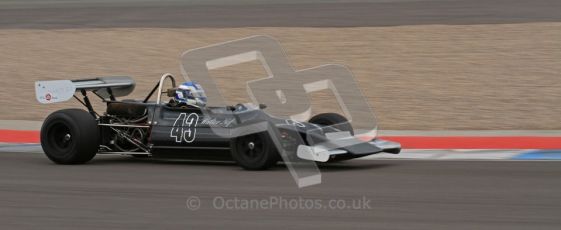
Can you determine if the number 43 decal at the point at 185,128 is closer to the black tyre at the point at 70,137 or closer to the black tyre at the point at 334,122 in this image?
the black tyre at the point at 70,137

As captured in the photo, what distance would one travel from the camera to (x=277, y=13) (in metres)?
27.4

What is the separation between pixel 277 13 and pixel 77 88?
48.1 feet

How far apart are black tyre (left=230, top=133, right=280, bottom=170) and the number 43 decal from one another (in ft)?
2.10

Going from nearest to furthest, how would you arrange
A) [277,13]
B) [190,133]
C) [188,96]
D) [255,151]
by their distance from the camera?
1. [255,151]
2. [190,133]
3. [188,96]
4. [277,13]

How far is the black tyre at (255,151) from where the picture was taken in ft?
37.6

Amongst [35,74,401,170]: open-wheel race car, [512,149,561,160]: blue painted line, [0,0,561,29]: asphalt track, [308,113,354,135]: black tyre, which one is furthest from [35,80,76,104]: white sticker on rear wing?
[0,0,561,29]: asphalt track

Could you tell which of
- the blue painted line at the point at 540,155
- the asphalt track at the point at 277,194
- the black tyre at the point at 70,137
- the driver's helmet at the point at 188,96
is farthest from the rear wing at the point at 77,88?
the blue painted line at the point at 540,155

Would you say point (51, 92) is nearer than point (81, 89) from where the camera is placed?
Yes

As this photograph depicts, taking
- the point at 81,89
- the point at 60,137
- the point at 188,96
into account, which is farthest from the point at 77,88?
the point at 188,96

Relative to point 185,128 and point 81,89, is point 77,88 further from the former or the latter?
point 185,128

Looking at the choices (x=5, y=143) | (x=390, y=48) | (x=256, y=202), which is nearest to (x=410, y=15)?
(x=390, y=48)

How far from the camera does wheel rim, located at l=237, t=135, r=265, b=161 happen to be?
456 inches

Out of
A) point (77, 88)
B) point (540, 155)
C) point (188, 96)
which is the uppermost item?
point (77, 88)

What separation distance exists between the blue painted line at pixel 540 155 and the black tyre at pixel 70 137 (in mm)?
5149
